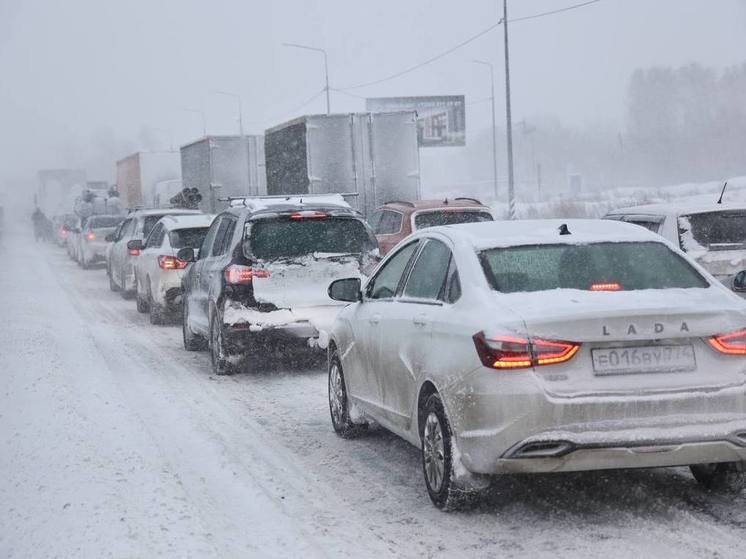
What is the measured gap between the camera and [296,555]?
5527 millimetres

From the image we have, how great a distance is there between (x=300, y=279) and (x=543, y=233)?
17.2ft

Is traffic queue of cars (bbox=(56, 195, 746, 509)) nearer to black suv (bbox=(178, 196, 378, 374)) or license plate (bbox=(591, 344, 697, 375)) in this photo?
license plate (bbox=(591, 344, 697, 375))

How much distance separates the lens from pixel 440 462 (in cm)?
629

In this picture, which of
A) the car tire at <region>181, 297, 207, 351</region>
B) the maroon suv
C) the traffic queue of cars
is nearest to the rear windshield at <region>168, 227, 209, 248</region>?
the maroon suv

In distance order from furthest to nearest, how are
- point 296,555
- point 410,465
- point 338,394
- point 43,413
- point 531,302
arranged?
point 43,413 < point 338,394 < point 410,465 < point 531,302 < point 296,555

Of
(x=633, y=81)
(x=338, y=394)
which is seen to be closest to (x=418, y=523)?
(x=338, y=394)

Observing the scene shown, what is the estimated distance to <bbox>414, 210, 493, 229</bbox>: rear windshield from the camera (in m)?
17.4

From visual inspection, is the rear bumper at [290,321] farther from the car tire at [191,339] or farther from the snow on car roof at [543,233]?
the snow on car roof at [543,233]

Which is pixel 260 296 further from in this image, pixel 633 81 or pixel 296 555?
pixel 633 81

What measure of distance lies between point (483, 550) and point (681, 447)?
1079mm

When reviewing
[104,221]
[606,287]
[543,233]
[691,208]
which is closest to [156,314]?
[691,208]

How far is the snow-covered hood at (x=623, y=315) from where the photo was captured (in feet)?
18.5

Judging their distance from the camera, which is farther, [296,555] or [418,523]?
[418,523]

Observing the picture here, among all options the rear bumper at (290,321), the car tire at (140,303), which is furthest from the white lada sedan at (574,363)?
the car tire at (140,303)
